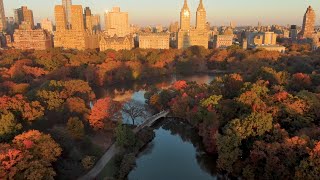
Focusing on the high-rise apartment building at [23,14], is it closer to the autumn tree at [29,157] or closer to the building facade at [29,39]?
the building facade at [29,39]

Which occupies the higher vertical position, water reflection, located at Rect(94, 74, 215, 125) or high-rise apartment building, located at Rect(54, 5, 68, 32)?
high-rise apartment building, located at Rect(54, 5, 68, 32)

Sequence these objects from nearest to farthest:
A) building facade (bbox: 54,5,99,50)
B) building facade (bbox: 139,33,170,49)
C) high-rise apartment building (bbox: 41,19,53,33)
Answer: building facade (bbox: 54,5,99,50), building facade (bbox: 139,33,170,49), high-rise apartment building (bbox: 41,19,53,33)

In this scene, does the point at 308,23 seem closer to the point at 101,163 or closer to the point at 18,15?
the point at 101,163

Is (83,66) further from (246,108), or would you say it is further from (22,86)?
(246,108)

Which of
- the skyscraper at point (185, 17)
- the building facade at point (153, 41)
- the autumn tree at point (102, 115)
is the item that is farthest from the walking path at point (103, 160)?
the skyscraper at point (185, 17)

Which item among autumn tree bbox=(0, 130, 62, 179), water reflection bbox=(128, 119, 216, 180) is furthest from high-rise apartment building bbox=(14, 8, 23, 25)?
autumn tree bbox=(0, 130, 62, 179)

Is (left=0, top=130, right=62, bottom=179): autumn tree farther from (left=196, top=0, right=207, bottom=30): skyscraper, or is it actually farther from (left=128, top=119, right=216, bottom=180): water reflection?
(left=196, top=0, right=207, bottom=30): skyscraper

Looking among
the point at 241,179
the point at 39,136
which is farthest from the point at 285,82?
the point at 39,136

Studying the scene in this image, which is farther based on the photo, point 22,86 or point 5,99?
point 22,86
